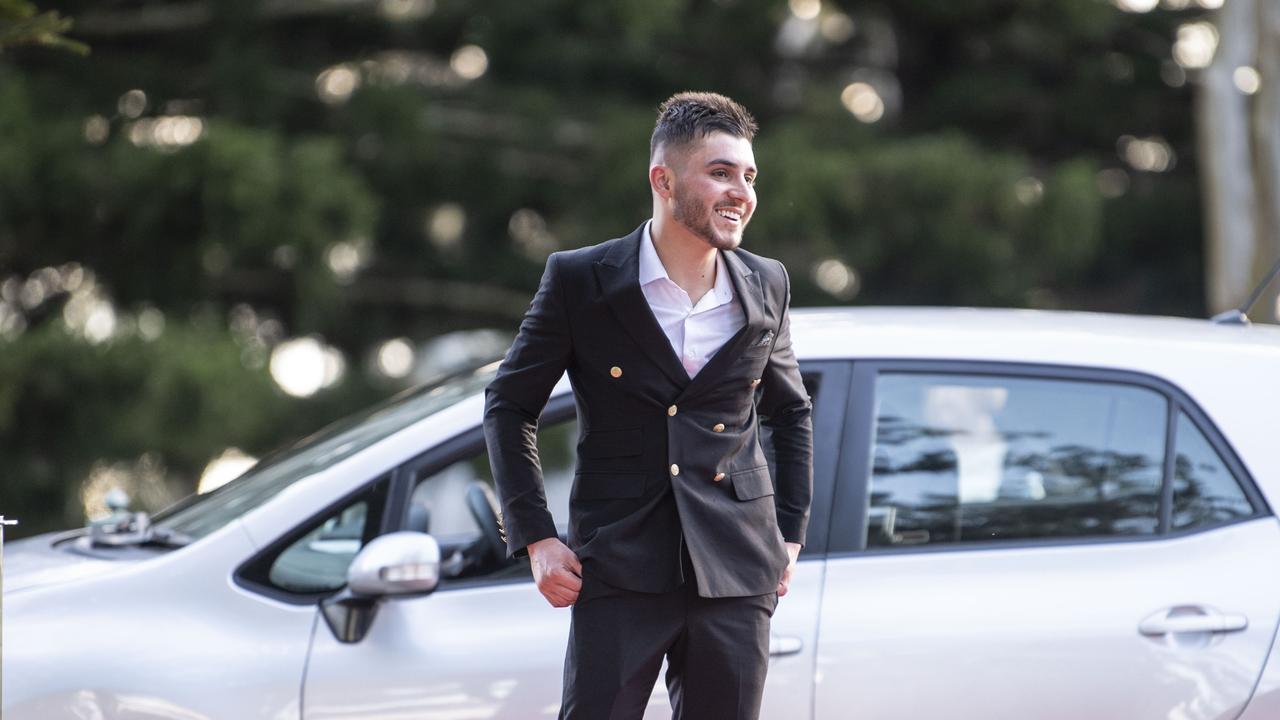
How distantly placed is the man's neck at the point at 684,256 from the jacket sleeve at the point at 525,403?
0.66 feet

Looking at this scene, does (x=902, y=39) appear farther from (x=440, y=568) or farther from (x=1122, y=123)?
(x=440, y=568)

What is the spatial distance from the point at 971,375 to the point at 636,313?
1.23m

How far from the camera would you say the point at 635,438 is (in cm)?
274

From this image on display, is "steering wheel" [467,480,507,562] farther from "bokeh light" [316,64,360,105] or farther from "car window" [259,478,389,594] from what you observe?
"bokeh light" [316,64,360,105]

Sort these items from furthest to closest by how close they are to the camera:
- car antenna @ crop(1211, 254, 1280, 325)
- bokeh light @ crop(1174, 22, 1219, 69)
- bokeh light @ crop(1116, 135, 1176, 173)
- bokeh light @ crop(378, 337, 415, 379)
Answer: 1. bokeh light @ crop(1116, 135, 1176, 173)
2. bokeh light @ crop(1174, 22, 1219, 69)
3. bokeh light @ crop(378, 337, 415, 379)
4. car antenna @ crop(1211, 254, 1280, 325)

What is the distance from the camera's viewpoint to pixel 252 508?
3.60 m

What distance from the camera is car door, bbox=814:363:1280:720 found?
3.37 metres

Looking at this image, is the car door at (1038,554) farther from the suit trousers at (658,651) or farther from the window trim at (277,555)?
the window trim at (277,555)

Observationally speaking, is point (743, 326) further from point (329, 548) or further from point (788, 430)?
point (329, 548)

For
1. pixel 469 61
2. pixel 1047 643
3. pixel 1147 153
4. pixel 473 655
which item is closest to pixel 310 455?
pixel 473 655

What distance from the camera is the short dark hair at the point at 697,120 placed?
2.68 m

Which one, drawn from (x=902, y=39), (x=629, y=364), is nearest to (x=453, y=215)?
(x=902, y=39)

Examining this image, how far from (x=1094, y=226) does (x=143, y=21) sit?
25.5 ft

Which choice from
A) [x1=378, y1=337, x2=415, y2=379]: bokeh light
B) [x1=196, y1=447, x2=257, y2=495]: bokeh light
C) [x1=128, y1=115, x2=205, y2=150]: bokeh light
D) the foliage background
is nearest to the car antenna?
the foliage background
